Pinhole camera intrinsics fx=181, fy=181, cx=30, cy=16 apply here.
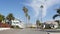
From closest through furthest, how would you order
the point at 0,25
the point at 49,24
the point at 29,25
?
the point at 0,25
the point at 49,24
the point at 29,25

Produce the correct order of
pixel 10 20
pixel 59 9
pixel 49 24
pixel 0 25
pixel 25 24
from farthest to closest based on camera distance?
pixel 10 20
pixel 25 24
pixel 49 24
pixel 0 25
pixel 59 9

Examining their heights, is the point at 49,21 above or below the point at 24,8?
below

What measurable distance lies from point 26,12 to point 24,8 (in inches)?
158

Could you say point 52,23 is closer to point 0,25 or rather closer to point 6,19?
point 0,25

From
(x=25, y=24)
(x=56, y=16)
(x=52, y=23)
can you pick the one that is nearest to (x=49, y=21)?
(x=52, y=23)

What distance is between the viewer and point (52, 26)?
9794 centimetres

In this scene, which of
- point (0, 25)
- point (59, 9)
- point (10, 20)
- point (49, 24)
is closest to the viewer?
point (59, 9)

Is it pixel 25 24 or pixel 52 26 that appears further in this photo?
pixel 25 24

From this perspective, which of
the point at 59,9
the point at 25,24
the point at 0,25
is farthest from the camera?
the point at 25,24

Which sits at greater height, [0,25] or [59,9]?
[59,9]

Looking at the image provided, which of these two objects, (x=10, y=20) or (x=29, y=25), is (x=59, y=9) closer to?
(x=29, y=25)

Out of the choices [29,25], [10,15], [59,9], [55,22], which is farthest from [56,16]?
[10,15]

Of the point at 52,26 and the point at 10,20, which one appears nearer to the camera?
the point at 52,26

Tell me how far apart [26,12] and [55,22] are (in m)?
25.4
